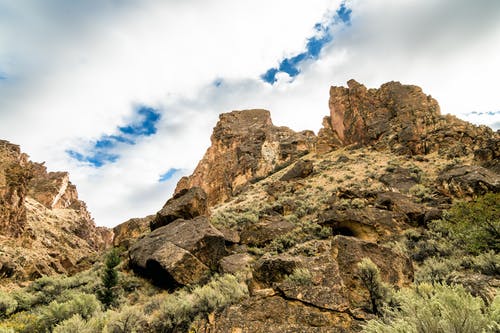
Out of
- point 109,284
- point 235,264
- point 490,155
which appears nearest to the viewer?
point 109,284

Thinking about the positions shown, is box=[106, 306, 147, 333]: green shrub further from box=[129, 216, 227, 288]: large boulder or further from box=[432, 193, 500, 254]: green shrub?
box=[432, 193, 500, 254]: green shrub

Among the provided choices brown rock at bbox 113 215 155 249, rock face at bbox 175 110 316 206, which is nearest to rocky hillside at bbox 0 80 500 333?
brown rock at bbox 113 215 155 249

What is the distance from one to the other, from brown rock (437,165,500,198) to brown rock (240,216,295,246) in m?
9.54

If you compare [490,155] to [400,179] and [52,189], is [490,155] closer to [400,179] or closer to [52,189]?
[400,179]

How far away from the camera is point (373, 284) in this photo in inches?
233

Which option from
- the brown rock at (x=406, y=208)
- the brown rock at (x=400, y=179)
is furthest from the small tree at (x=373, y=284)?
the brown rock at (x=400, y=179)

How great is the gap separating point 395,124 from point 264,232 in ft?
96.1

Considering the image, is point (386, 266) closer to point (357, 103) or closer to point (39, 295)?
point (39, 295)

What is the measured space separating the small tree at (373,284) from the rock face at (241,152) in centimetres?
3743

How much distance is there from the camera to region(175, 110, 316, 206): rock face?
1827 inches

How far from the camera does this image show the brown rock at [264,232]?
13.8 m

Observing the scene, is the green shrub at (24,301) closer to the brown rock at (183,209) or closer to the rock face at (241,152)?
the brown rock at (183,209)

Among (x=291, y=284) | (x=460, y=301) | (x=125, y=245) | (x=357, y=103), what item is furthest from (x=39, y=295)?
(x=357, y=103)

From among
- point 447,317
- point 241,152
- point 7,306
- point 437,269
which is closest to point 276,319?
point 447,317
